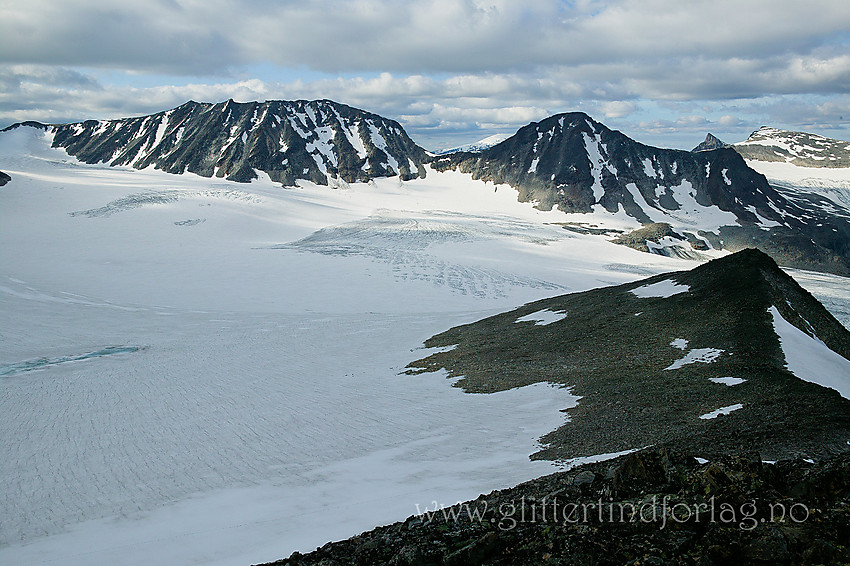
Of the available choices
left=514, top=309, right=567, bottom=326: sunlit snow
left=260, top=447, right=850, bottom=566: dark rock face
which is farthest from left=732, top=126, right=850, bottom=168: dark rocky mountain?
left=260, top=447, right=850, bottom=566: dark rock face

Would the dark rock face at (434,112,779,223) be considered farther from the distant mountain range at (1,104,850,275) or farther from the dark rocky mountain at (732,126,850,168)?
the dark rocky mountain at (732,126,850,168)

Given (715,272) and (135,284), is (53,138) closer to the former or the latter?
(135,284)

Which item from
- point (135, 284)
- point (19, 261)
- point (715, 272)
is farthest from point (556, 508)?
point (19, 261)

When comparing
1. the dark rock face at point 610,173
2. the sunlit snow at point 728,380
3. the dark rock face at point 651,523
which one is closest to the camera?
the dark rock face at point 651,523

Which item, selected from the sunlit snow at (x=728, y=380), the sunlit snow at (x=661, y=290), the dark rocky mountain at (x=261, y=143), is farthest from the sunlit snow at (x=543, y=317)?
the dark rocky mountain at (x=261, y=143)

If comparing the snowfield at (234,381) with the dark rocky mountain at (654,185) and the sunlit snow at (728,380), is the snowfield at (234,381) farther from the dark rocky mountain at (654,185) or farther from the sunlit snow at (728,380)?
the dark rocky mountain at (654,185)
